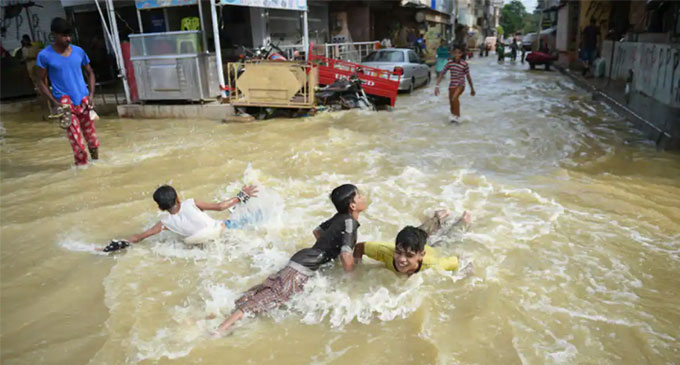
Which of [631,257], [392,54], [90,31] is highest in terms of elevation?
[90,31]

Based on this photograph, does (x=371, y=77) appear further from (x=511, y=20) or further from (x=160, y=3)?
(x=511, y=20)

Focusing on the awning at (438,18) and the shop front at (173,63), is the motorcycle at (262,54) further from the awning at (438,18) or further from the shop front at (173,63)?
the awning at (438,18)

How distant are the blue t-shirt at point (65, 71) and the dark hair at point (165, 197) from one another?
11.7 feet

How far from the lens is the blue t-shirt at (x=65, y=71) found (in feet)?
20.8

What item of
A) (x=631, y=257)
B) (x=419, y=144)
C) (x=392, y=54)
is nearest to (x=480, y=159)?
(x=419, y=144)

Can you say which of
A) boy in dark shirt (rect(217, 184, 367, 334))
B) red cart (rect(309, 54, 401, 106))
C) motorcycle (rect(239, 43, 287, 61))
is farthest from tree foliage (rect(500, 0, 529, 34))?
boy in dark shirt (rect(217, 184, 367, 334))

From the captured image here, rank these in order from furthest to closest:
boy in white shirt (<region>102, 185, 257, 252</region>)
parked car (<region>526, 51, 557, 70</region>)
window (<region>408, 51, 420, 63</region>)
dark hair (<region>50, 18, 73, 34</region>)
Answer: parked car (<region>526, 51, 557, 70</region>) < window (<region>408, 51, 420, 63</region>) < dark hair (<region>50, 18, 73, 34</region>) < boy in white shirt (<region>102, 185, 257, 252</region>)

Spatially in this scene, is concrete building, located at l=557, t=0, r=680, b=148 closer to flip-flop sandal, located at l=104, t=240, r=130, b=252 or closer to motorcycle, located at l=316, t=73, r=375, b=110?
motorcycle, located at l=316, t=73, r=375, b=110

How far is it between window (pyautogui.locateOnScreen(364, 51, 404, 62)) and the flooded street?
291 inches

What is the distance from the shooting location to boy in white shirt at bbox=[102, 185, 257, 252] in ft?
13.2

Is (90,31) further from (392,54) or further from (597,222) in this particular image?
(597,222)

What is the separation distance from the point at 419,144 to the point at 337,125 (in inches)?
88.7

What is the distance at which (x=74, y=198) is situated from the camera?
594cm

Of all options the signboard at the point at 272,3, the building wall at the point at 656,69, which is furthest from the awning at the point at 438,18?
the building wall at the point at 656,69
